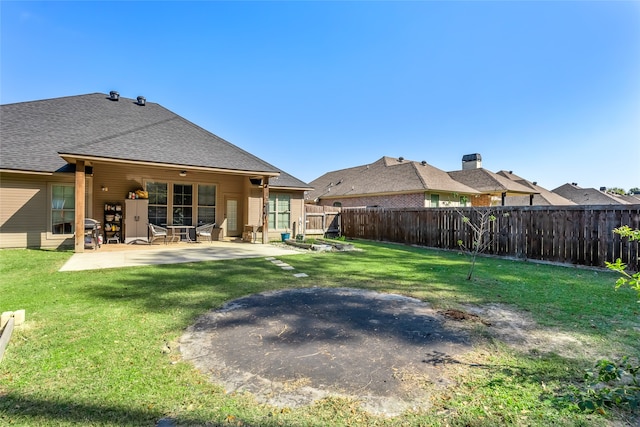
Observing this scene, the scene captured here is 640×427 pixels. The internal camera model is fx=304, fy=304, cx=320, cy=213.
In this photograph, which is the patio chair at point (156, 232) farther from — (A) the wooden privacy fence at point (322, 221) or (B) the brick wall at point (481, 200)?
(B) the brick wall at point (481, 200)

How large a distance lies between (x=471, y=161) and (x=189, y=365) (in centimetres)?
3091

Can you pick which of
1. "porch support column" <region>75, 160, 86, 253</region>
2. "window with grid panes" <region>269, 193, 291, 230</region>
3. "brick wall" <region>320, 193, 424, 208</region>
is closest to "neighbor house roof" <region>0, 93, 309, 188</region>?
"porch support column" <region>75, 160, 86, 253</region>

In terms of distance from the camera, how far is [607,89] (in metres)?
12.1

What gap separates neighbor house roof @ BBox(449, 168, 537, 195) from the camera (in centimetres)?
2227

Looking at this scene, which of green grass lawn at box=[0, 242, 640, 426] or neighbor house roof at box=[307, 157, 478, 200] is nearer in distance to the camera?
green grass lawn at box=[0, 242, 640, 426]

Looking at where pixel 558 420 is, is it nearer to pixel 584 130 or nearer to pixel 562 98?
pixel 562 98

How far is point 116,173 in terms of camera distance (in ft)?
37.9

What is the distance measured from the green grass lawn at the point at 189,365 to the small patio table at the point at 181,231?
545cm

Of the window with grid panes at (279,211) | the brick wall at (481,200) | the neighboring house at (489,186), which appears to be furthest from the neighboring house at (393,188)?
the window with grid panes at (279,211)

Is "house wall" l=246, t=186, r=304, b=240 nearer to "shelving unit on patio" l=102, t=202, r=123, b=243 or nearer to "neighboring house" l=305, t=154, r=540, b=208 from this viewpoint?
"shelving unit on patio" l=102, t=202, r=123, b=243

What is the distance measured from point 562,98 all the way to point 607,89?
182 cm

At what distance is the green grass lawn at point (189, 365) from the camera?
76.9 inches

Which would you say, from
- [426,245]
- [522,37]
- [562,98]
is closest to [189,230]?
[426,245]

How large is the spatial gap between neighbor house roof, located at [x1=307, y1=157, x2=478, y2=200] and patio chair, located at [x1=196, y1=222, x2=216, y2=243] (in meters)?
12.6
